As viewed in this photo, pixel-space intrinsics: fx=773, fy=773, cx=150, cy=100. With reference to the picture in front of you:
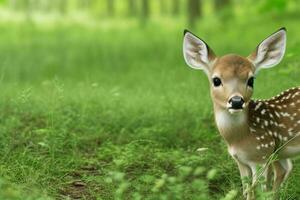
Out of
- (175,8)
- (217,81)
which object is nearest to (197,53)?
(217,81)

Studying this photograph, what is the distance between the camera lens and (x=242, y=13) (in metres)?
25.0

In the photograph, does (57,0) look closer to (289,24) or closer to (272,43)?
(289,24)

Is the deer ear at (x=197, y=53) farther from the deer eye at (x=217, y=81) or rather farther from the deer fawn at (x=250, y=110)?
the deer eye at (x=217, y=81)

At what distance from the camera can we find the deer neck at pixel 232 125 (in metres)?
5.85

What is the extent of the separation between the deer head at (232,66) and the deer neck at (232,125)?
95 millimetres

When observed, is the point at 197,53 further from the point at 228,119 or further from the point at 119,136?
the point at 119,136

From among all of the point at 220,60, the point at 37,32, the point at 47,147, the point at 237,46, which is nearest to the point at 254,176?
the point at 220,60

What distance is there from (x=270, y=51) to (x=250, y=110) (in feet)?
1.61

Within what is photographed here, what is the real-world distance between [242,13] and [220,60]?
19.4 meters

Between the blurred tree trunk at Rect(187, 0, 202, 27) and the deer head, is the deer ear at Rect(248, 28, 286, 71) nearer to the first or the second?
the deer head

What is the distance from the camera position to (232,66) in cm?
577

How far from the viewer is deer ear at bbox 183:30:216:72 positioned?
6.09 m

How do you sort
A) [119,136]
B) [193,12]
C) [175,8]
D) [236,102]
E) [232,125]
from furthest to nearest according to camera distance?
[175,8], [193,12], [119,136], [232,125], [236,102]

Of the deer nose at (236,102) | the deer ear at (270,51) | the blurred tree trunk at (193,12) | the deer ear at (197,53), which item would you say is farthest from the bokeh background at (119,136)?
the blurred tree trunk at (193,12)
